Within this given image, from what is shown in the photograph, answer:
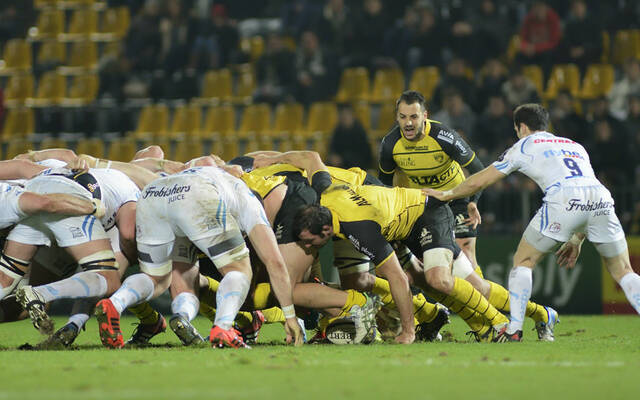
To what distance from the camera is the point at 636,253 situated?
13.8 metres

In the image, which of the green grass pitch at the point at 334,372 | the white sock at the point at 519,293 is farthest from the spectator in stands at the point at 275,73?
the green grass pitch at the point at 334,372

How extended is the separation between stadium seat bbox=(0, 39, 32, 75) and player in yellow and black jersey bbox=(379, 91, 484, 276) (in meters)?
13.1

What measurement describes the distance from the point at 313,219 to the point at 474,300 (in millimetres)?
1778

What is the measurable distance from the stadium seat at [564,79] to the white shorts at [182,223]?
10.2 m

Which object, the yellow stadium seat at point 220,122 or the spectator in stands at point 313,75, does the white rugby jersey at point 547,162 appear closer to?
the spectator in stands at point 313,75

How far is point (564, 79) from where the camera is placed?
56.0 feet

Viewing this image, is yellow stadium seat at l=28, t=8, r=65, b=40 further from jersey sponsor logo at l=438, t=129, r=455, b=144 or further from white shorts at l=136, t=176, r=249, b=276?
white shorts at l=136, t=176, r=249, b=276

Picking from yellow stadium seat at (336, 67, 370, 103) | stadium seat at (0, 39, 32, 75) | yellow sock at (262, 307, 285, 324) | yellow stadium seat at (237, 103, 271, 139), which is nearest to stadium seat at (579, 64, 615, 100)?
yellow stadium seat at (336, 67, 370, 103)

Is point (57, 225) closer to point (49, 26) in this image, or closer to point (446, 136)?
point (446, 136)

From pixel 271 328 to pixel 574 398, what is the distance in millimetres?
6883

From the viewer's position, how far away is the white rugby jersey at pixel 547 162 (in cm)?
846

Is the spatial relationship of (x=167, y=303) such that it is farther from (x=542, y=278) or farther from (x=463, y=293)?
(x=463, y=293)

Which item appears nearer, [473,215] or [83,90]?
[473,215]

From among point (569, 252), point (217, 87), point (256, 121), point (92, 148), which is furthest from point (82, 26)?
point (569, 252)
